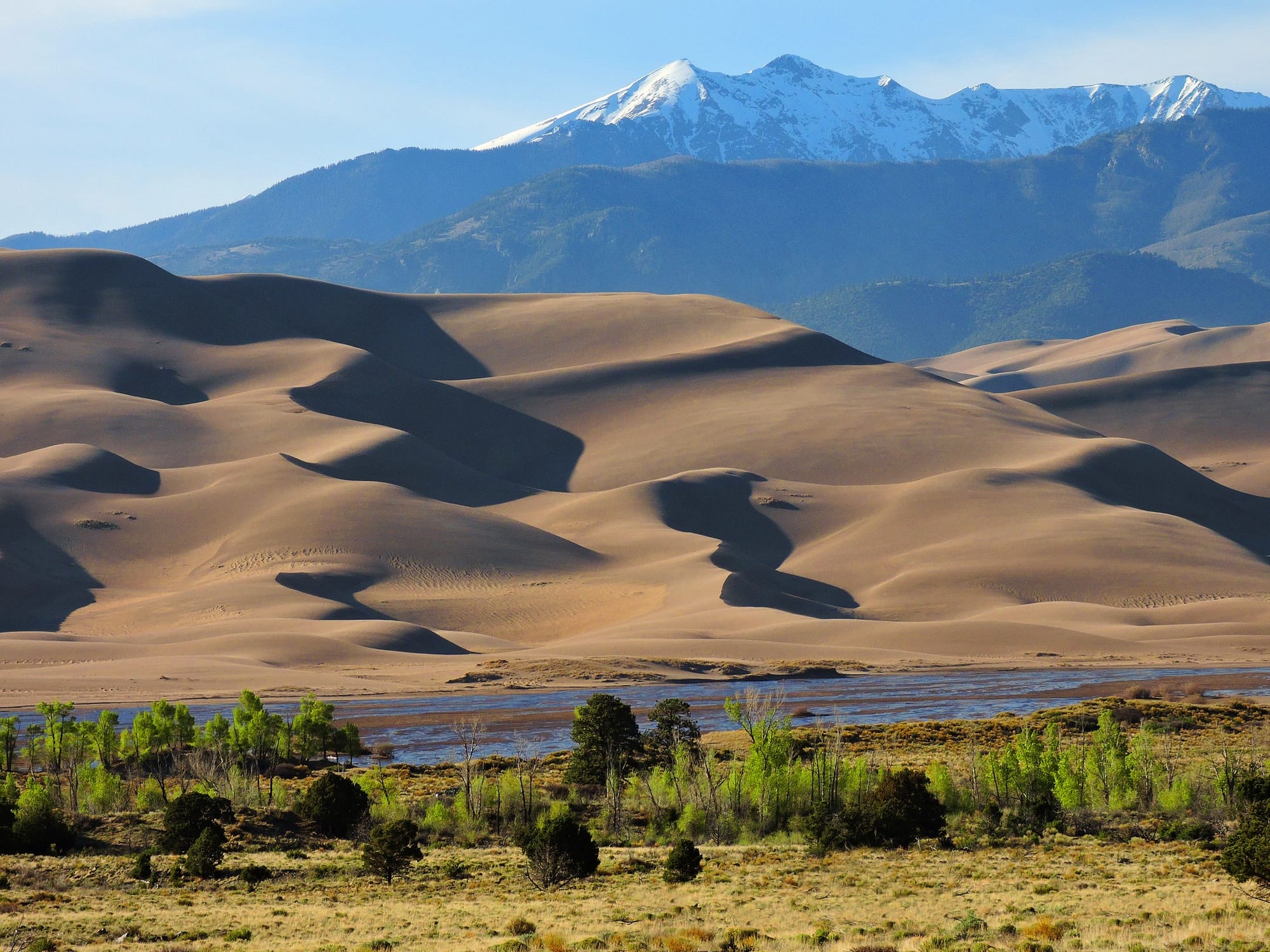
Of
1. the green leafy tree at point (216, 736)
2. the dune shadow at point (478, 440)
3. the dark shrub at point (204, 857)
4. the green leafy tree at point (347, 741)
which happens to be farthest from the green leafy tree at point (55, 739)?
the dune shadow at point (478, 440)

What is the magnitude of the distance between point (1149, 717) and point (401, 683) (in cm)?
4553

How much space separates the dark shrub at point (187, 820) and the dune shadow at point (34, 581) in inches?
3188

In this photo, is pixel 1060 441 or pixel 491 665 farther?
pixel 1060 441

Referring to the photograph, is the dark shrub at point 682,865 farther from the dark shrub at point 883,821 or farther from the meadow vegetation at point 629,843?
the dark shrub at point 883,821

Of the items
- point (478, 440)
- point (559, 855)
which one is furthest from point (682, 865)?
point (478, 440)

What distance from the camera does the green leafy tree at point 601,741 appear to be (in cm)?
5575

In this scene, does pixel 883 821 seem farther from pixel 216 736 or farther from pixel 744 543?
pixel 744 543

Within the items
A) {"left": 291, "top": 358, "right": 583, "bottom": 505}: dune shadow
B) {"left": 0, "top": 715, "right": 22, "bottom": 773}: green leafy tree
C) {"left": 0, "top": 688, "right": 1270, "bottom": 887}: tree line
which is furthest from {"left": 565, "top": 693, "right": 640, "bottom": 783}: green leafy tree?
{"left": 291, "top": 358, "right": 583, "bottom": 505}: dune shadow

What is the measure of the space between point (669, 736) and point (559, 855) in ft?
65.7

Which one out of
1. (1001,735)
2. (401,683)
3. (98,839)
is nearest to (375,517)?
(401,683)

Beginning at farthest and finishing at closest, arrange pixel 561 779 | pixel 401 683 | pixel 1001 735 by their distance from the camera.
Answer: pixel 401 683
pixel 1001 735
pixel 561 779

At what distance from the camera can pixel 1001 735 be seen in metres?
67.8

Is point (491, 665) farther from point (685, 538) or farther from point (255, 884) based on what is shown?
point (255, 884)

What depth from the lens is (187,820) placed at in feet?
143
